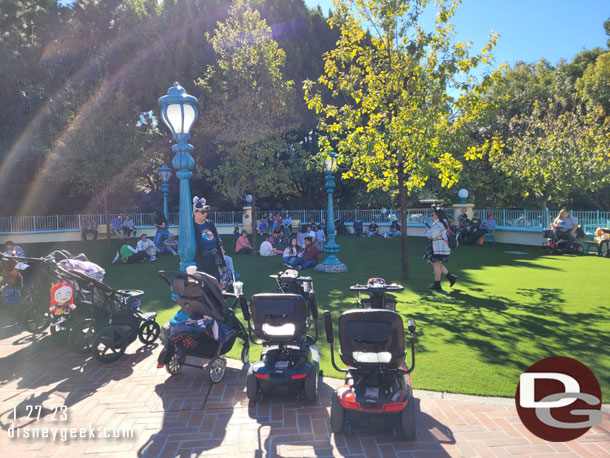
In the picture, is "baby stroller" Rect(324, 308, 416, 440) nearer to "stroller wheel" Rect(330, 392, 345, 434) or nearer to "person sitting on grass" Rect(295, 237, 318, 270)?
"stroller wheel" Rect(330, 392, 345, 434)

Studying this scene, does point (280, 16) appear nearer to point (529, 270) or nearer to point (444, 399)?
point (529, 270)

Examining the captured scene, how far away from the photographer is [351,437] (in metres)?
3.55

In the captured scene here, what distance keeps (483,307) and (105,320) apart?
6.40 m

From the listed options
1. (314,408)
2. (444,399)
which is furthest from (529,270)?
(314,408)

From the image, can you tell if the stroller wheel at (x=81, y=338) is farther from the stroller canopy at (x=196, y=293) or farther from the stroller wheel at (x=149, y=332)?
the stroller canopy at (x=196, y=293)

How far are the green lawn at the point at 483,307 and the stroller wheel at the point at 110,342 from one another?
4.88ft

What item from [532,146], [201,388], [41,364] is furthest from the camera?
[532,146]

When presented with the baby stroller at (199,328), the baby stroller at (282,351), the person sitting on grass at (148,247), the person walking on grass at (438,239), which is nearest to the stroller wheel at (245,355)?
the baby stroller at (199,328)

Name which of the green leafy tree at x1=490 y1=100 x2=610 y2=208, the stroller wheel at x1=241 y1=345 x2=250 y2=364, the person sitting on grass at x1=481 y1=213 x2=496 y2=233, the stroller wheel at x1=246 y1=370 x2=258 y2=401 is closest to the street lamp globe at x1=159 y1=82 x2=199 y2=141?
the stroller wheel at x1=241 y1=345 x2=250 y2=364

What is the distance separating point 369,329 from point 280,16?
96.0 ft

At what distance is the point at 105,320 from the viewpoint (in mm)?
5621

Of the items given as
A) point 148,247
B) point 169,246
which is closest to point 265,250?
point 169,246

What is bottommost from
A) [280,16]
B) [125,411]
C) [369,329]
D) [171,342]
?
[125,411]

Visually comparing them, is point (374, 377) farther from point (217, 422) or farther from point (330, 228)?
point (330, 228)
